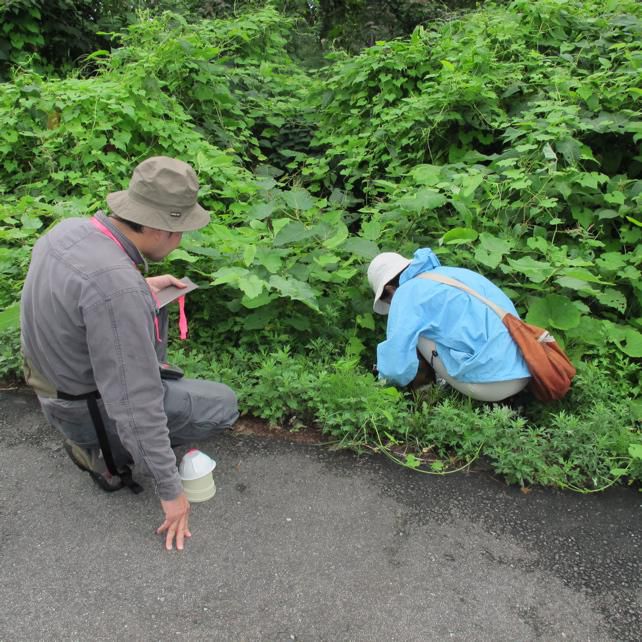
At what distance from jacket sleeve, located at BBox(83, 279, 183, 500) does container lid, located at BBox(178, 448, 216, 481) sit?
15.5 inches

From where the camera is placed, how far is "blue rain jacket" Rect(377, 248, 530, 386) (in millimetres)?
2779

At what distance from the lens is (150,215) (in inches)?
75.6

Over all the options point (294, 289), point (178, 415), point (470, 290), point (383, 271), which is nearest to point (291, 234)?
point (294, 289)

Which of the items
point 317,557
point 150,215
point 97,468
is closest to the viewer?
point 150,215

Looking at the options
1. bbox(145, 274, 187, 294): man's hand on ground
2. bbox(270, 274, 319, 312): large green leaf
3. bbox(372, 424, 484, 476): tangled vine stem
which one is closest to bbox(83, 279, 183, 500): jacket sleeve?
bbox(145, 274, 187, 294): man's hand on ground

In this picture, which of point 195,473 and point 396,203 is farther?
point 396,203

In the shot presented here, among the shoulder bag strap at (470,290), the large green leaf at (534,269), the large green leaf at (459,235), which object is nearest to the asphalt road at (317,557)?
the shoulder bag strap at (470,290)

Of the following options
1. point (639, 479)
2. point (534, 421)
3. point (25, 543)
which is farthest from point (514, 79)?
point (25, 543)

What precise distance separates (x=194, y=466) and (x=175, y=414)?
23cm

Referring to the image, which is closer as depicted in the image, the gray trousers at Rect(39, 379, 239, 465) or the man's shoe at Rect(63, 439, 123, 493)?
the gray trousers at Rect(39, 379, 239, 465)

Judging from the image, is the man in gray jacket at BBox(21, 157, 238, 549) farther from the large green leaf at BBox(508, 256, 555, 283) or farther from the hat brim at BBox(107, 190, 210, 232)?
the large green leaf at BBox(508, 256, 555, 283)

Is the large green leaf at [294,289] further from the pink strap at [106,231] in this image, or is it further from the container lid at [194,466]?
the pink strap at [106,231]

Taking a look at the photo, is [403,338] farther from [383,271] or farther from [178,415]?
[178,415]

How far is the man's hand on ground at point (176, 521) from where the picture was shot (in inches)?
77.9
